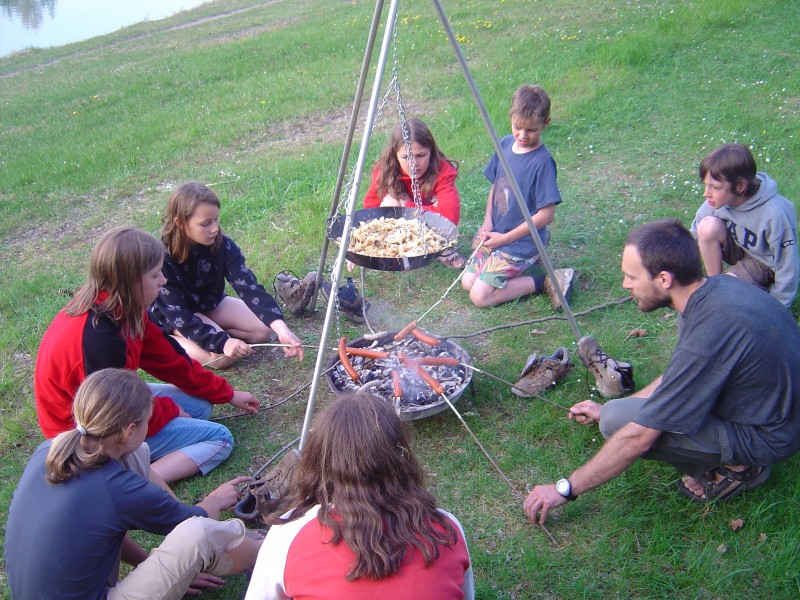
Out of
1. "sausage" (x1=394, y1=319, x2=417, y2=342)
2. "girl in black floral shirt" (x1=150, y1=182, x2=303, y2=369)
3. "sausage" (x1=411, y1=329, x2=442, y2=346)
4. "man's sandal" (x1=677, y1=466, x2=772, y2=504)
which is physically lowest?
"man's sandal" (x1=677, y1=466, x2=772, y2=504)

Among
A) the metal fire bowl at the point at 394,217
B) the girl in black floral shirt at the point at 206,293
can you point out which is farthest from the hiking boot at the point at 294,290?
the metal fire bowl at the point at 394,217

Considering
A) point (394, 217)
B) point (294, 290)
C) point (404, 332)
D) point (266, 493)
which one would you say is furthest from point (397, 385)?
point (294, 290)

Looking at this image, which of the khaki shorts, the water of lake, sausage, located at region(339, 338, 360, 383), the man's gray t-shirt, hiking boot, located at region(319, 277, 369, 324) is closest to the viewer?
the khaki shorts

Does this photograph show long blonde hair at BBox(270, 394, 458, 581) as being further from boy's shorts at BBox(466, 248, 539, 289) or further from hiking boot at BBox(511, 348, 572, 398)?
boy's shorts at BBox(466, 248, 539, 289)

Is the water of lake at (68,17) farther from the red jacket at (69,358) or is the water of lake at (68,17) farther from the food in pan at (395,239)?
the red jacket at (69,358)

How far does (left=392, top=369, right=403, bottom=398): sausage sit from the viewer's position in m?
3.15

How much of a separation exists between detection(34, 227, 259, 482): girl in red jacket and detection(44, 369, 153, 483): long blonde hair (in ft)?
1.78

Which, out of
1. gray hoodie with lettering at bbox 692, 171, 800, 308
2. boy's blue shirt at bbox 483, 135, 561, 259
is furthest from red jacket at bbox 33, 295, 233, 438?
gray hoodie with lettering at bbox 692, 171, 800, 308

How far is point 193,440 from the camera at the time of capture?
3232 mm

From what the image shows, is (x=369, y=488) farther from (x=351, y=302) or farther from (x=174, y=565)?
(x=351, y=302)

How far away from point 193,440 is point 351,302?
4.94ft

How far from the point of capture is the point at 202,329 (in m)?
3.79

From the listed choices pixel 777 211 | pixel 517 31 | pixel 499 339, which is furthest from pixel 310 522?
pixel 517 31

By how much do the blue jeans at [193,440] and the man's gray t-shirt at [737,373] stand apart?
6.69 ft
